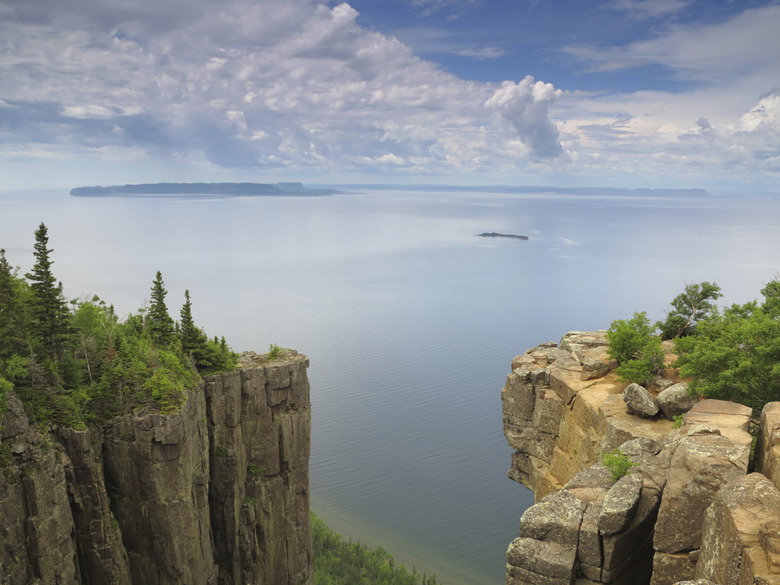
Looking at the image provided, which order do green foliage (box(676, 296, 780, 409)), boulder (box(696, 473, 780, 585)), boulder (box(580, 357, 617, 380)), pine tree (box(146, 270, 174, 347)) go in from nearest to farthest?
boulder (box(696, 473, 780, 585)) < green foliage (box(676, 296, 780, 409)) < boulder (box(580, 357, 617, 380)) < pine tree (box(146, 270, 174, 347))

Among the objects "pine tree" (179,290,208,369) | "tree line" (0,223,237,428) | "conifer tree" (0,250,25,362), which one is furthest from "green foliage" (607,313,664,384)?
"conifer tree" (0,250,25,362)

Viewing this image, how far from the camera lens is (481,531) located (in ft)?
251

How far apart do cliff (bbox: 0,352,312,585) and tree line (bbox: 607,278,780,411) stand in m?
25.5

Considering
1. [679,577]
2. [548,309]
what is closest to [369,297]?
[548,309]

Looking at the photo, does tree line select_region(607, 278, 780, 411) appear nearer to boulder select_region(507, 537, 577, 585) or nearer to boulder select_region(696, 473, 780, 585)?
boulder select_region(696, 473, 780, 585)

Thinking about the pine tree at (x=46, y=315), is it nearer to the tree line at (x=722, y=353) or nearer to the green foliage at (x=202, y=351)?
the green foliage at (x=202, y=351)

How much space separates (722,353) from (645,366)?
18.6 ft

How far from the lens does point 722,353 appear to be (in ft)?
90.8


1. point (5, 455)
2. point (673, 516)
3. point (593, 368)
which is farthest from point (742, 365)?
point (5, 455)

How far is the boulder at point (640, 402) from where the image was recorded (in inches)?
1127

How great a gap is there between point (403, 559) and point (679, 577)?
60109 mm

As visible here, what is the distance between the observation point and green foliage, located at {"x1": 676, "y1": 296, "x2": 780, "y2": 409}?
26.9 meters

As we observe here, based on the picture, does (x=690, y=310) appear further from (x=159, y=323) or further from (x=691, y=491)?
(x=159, y=323)

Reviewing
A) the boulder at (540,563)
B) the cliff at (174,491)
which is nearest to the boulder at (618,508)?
the boulder at (540,563)
